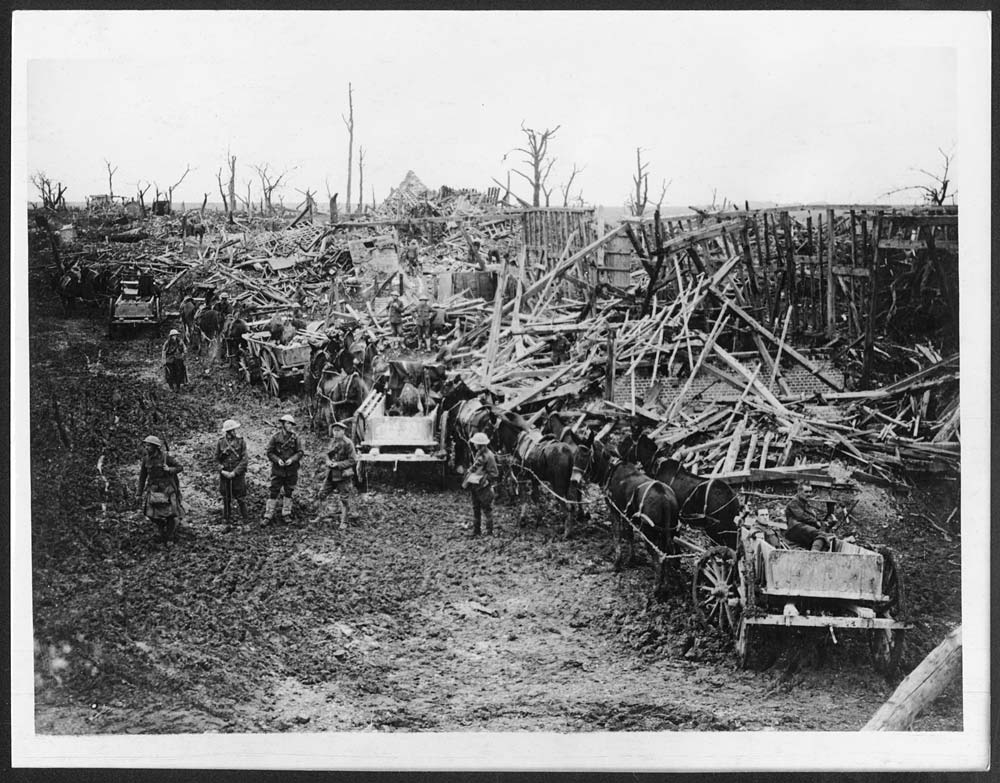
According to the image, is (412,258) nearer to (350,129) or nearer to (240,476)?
(350,129)

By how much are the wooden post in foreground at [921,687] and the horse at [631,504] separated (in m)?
1.85

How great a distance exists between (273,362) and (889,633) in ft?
16.9

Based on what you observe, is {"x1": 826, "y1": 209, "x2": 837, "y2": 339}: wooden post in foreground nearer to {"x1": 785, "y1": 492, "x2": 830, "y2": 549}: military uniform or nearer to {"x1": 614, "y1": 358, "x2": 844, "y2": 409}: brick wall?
{"x1": 614, "y1": 358, "x2": 844, "y2": 409}: brick wall

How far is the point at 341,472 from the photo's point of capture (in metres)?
6.54

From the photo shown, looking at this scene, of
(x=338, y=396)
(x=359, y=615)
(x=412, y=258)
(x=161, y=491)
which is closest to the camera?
(x=359, y=615)

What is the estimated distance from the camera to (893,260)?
6609 mm

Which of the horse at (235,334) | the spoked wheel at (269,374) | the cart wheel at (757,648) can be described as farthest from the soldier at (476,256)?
the cart wheel at (757,648)

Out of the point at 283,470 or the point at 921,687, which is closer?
the point at 921,687

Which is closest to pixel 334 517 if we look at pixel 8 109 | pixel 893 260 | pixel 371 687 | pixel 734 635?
pixel 371 687

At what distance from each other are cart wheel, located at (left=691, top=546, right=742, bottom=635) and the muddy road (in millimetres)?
115

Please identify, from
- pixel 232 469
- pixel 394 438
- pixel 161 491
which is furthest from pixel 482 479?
pixel 161 491

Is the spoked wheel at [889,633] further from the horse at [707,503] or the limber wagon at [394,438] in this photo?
the limber wagon at [394,438]

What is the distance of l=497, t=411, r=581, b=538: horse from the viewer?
641 cm

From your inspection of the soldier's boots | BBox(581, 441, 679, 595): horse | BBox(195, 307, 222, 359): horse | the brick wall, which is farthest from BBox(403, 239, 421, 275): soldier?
the soldier's boots
